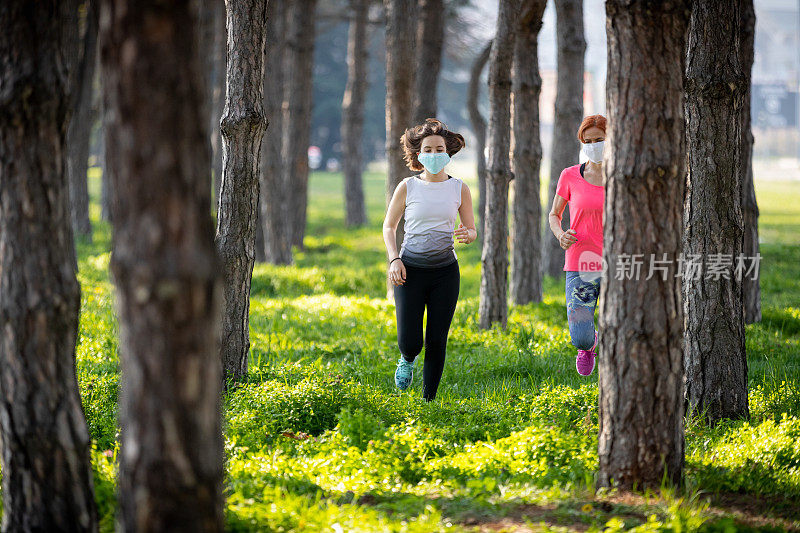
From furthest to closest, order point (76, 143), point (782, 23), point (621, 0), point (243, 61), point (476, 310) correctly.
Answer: point (782, 23) → point (76, 143) → point (476, 310) → point (243, 61) → point (621, 0)

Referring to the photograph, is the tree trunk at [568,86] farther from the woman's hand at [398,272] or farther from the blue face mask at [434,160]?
the woman's hand at [398,272]

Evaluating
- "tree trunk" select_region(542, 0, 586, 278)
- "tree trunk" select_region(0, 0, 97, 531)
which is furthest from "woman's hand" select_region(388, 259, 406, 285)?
"tree trunk" select_region(542, 0, 586, 278)

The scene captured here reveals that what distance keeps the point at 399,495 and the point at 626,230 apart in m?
1.78

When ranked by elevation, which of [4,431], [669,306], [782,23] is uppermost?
[782,23]

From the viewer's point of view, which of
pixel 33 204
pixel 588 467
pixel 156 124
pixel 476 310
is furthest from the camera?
pixel 476 310

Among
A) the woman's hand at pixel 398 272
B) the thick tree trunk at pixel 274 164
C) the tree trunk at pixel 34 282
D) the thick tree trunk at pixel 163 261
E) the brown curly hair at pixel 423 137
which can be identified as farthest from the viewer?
the thick tree trunk at pixel 274 164

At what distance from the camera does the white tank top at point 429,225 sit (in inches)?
247

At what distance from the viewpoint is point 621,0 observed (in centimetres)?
429

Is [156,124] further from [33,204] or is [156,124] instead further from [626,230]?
[626,230]

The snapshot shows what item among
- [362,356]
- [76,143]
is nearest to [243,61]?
[362,356]

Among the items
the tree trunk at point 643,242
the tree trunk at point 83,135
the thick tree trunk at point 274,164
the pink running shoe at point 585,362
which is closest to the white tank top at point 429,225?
the pink running shoe at point 585,362

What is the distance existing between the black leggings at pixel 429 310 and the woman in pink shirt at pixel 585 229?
91 cm

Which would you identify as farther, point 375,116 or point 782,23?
point 782,23

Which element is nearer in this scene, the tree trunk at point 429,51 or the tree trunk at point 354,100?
the tree trunk at point 429,51
